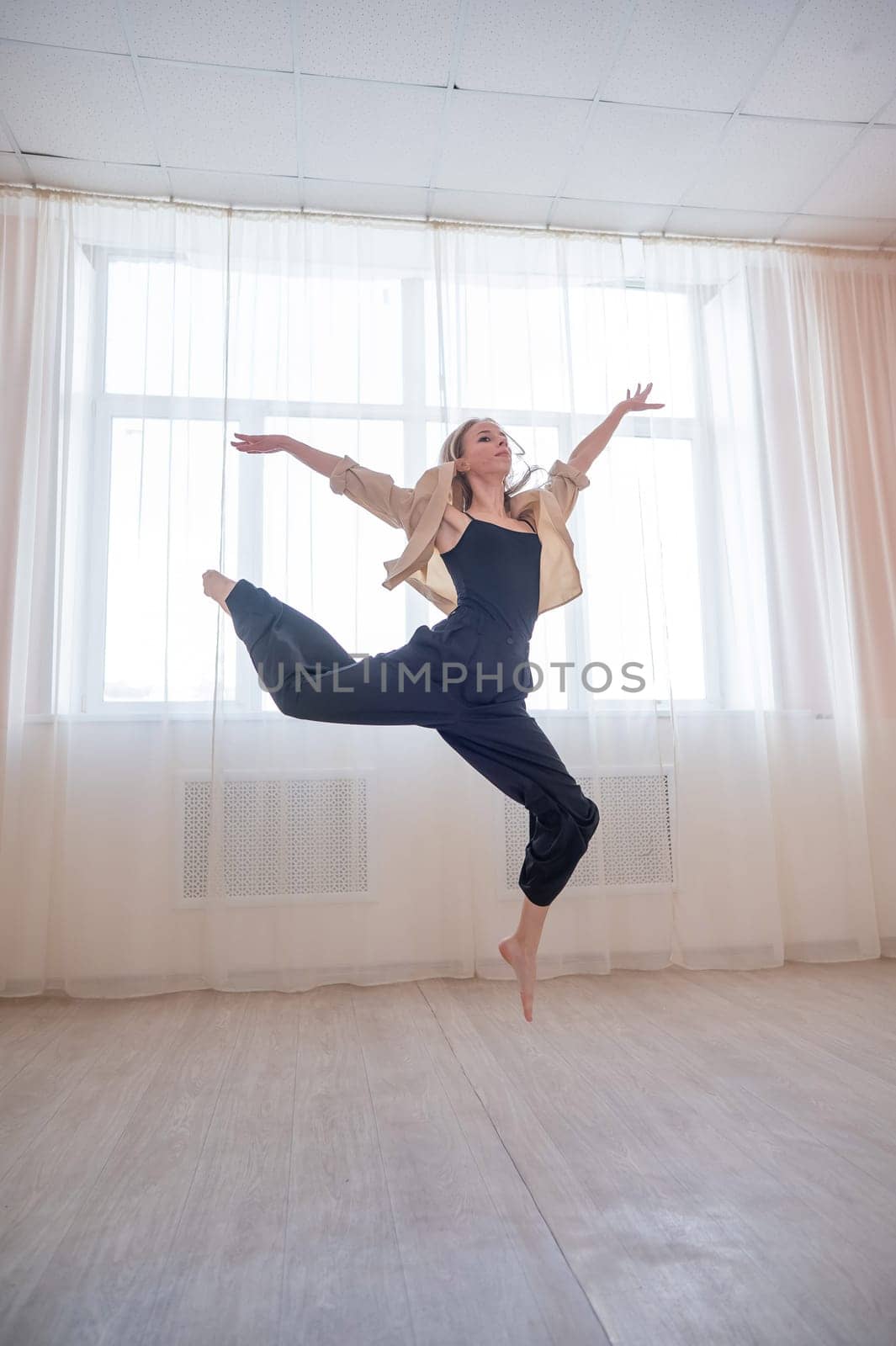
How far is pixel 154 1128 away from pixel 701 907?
223 cm

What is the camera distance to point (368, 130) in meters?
3.07

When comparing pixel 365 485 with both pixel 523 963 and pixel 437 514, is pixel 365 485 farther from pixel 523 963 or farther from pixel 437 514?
pixel 523 963

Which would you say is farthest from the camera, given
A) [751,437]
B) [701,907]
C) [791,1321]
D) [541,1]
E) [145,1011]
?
[751,437]

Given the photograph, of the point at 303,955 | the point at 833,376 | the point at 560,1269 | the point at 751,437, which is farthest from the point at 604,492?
the point at 560,1269

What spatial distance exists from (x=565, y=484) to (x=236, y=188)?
198 centimetres

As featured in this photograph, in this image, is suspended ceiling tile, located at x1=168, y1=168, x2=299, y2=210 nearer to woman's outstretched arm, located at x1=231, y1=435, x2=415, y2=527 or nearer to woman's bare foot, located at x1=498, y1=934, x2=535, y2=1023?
woman's outstretched arm, located at x1=231, y1=435, x2=415, y2=527

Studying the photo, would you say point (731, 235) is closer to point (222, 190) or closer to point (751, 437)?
point (751, 437)

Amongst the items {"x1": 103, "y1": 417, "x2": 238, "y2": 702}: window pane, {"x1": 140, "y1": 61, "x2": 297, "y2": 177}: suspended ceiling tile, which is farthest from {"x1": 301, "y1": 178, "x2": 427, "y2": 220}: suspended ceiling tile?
{"x1": 103, "y1": 417, "x2": 238, "y2": 702}: window pane

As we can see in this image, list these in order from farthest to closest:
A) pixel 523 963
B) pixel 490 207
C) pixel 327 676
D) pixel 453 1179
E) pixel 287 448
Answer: pixel 490 207, pixel 287 448, pixel 523 963, pixel 327 676, pixel 453 1179

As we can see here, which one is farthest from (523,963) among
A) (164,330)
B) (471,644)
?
(164,330)

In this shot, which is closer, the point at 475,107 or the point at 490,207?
the point at 475,107

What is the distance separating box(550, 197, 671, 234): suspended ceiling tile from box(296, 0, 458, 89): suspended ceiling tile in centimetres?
85

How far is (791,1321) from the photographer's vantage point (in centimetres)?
110

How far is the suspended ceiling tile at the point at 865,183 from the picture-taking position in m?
3.19
